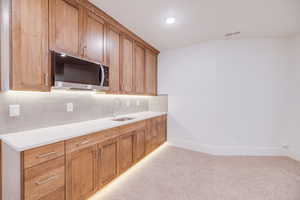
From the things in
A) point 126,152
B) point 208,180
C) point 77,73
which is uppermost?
point 77,73

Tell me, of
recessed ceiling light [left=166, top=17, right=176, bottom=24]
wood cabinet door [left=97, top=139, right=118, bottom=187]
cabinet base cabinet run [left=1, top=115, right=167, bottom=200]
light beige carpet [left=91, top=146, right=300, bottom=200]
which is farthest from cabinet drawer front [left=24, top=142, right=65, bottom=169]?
recessed ceiling light [left=166, top=17, right=176, bottom=24]

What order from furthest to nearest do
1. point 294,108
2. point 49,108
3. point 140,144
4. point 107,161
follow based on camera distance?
point 294,108 → point 140,144 → point 107,161 → point 49,108

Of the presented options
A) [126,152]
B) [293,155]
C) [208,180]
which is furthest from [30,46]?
[293,155]

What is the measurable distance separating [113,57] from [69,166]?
174cm

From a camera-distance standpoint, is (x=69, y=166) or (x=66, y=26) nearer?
(x=69, y=166)

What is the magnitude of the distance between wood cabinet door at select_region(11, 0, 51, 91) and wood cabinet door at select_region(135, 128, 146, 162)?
5.41 ft

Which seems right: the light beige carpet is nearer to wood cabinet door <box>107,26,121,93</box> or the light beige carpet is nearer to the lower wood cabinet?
the lower wood cabinet

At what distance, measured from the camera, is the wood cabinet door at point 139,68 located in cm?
312

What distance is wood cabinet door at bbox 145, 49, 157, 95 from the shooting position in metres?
3.61

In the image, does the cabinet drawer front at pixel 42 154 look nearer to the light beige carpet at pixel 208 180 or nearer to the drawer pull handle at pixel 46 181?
the drawer pull handle at pixel 46 181

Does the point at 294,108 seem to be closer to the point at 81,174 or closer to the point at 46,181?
the point at 81,174

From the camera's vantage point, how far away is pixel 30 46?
56.3 inches

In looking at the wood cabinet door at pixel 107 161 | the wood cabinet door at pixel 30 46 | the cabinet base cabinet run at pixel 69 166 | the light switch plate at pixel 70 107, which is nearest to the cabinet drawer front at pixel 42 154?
the cabinet base cabinet run at pixel 69 166

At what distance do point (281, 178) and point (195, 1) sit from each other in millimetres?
3013
